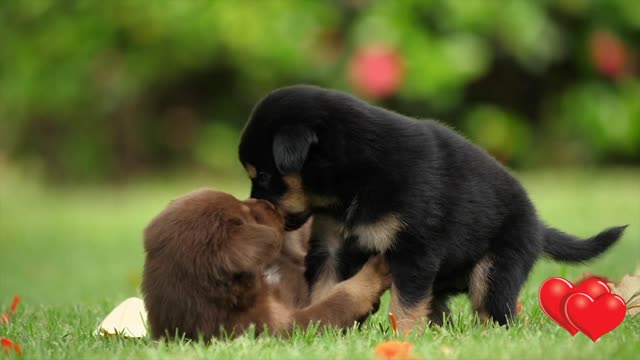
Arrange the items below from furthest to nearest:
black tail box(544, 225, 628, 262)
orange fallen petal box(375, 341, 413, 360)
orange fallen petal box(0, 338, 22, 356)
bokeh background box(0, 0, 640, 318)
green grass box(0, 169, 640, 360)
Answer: bokeh background box(0, 0, 640, 318) → black tail box(544, 225, 628, 262) → orange fallen petal box(0, 338, 22, 356) → green grass box(0, 169, 640, 360) → orange fallen petal box(375, 341, 413, 360)

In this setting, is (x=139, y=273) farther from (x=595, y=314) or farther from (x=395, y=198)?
(x=595, y=314)

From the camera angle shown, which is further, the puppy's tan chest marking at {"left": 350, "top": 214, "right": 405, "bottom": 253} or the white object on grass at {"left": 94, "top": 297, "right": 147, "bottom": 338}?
the white object on grass at {"left": 94, "top": 297, "right": 147, "bottom": 338}

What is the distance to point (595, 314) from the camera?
3.27 metres

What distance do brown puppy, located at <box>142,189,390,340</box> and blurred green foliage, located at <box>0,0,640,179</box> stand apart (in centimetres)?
907

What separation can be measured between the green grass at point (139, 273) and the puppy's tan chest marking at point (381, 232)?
0.32 meters

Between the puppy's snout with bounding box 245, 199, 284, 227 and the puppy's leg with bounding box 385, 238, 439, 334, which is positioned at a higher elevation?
the puppy's snout with bounding box 245, 199, 284, 227

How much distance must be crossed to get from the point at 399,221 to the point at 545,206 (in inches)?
235

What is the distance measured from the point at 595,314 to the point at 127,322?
6.10ft

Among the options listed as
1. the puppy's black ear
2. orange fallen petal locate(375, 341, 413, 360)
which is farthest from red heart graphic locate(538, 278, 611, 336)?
the puppy's black ear

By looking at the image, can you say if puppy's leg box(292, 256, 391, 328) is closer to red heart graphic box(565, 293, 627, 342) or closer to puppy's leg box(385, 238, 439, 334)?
puppy's leg box(385, 238, 439, 334)

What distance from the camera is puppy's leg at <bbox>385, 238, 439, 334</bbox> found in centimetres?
357

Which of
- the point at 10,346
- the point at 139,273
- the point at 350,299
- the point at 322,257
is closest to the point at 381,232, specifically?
the point at 350,299

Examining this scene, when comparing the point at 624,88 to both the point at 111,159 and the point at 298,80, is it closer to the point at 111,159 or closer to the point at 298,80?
the point at 298,80

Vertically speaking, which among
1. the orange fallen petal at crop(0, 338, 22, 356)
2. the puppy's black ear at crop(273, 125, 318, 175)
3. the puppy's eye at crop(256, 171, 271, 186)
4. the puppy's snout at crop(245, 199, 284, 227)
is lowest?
the orange fallen petal at crop(0, 338, 22, 356)
